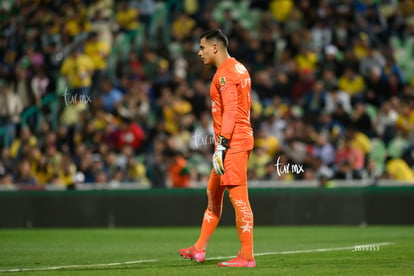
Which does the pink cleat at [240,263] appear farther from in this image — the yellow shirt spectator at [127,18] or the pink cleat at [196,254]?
the yellow shirt spectator at [127,18]

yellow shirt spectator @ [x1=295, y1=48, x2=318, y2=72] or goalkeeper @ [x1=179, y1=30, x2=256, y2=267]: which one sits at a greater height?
yellow shirt spectator @ [x1=295, y1=48, x2=318, y2=72]

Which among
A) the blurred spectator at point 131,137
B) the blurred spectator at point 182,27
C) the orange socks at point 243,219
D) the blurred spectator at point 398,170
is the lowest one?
the orange socks at point 243,219

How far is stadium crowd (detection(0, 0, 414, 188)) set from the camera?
19.9 metres

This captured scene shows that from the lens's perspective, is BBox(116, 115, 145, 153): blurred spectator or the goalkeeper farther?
BBox(116, 115, 145, 153): blurred spectator

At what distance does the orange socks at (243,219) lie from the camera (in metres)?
9.42

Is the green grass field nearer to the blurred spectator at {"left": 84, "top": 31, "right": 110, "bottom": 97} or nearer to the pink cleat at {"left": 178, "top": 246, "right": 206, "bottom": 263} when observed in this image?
the pink cleat at {"left": 178, "top": 246, "right": 206, "bottom": 263}

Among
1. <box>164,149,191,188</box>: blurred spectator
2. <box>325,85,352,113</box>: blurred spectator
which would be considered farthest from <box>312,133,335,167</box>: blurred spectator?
<box>164,149,191,188</box>: blurred spectator

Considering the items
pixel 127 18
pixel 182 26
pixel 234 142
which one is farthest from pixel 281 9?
pixel 234 142

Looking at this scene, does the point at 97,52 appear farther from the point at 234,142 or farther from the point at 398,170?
the point at 234,142

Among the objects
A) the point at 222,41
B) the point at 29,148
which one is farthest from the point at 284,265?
the point at 29,148

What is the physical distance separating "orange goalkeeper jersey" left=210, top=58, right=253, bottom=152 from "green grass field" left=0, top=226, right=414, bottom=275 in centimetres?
128

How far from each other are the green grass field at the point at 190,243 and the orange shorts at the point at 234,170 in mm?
843

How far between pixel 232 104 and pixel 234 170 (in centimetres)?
64

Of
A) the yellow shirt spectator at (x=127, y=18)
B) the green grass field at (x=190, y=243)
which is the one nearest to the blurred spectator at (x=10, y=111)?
the green grass field at (x=190, y=243)
